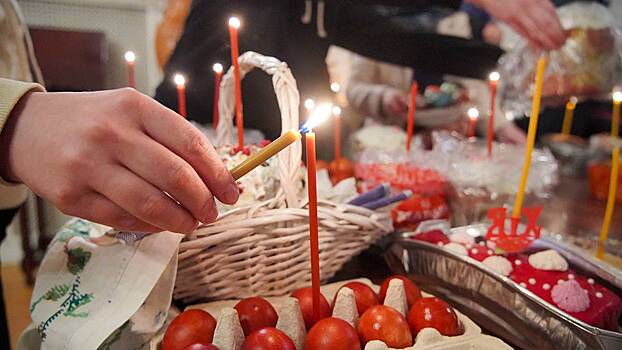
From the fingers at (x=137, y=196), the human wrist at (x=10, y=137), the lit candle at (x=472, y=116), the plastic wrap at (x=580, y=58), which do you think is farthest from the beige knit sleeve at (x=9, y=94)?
the plastic wrap at (x=580, y=58)

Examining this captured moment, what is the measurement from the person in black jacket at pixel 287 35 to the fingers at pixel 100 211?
0.55 metres

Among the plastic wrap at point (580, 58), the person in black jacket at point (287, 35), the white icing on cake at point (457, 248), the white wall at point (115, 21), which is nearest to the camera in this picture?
the white icing on cake at point (457, 248)

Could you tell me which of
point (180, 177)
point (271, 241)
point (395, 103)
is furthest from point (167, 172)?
point (395, 103)

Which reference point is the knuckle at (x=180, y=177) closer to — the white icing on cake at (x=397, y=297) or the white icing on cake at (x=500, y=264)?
the white icing on cake at (x=397, y=297)

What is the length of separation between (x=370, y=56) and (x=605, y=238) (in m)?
0.75

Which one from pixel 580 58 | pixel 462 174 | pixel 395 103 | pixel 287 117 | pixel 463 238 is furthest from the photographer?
pixel 395 103

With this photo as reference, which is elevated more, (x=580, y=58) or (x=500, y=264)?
(x=580, y=58)

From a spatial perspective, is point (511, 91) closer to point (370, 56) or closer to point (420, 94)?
point (420, 94)

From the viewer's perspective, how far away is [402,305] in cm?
58

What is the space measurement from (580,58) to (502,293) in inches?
37.5

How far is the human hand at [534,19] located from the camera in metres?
1.05

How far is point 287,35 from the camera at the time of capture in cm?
108

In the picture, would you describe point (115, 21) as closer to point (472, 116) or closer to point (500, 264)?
point (472, 116)

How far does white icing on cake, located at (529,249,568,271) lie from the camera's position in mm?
637
